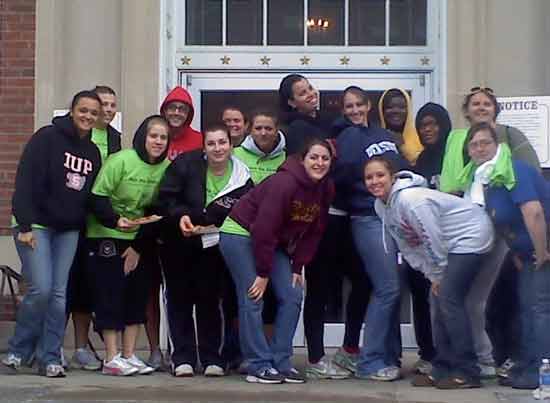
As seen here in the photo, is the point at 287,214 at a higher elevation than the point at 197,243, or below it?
higher

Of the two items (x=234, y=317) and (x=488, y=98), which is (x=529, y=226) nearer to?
(x=488, y=98)

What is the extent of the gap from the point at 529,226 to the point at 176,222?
7.67 ft

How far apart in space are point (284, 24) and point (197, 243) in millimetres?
2890

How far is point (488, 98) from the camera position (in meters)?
8.01

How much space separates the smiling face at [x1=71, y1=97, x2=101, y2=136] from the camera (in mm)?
7887

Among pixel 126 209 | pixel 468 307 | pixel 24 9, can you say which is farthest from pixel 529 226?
pixel 24 9

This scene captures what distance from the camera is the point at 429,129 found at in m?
8.20

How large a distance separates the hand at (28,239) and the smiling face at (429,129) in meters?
2.78

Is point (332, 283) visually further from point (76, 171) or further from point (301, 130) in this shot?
point (76, 171)

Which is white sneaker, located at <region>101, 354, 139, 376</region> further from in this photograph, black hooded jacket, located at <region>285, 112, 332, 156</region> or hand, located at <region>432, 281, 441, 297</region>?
hand, located at <region>432, 281, 441, 297</region>

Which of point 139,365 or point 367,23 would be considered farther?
point 367,23

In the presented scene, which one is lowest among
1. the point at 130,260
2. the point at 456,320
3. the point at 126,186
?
the point at 456,320

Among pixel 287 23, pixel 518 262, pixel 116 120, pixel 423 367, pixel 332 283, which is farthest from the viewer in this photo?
pixel 287 23

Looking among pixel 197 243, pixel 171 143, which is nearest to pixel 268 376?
pixel 197 243
